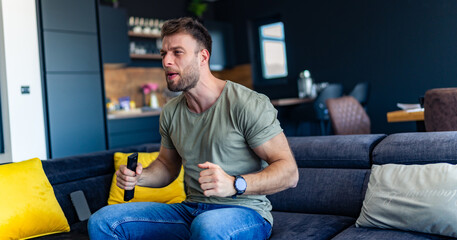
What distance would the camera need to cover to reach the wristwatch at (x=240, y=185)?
4.64ft

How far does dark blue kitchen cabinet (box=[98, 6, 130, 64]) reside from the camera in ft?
17.8

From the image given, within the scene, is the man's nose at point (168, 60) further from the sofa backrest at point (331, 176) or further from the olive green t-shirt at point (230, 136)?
the sofa backrest at point (331, 176)

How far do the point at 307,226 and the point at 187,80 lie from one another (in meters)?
0.83

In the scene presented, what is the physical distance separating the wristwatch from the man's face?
0.48 meters

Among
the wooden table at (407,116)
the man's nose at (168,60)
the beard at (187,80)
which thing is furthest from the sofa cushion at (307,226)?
the wooden table at (407,116)

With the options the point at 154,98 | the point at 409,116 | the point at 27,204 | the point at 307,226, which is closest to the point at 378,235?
the point at 307,226

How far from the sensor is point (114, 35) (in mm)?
5578

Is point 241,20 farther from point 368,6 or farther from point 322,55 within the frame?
point 368,6

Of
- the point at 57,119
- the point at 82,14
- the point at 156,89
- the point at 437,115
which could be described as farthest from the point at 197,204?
the point at 156,89

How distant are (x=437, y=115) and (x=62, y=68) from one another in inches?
152

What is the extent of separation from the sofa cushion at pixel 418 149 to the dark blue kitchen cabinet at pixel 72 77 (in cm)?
370

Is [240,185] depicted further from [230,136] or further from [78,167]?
[78,167]

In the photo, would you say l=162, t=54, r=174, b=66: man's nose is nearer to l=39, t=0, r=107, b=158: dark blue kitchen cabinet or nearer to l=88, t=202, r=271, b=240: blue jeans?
l=88, t=202, r=271, b=240: blue jeans

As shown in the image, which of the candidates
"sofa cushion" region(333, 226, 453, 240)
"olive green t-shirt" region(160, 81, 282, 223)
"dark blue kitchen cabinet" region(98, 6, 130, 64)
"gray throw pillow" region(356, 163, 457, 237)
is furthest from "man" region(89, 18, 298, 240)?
"dark blue kitchen cabinet" region(98, 6, 130, 64)
